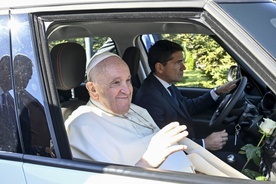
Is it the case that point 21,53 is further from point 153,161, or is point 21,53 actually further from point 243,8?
point 243,8

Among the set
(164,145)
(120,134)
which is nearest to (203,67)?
(120,134)

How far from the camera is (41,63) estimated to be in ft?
6.31

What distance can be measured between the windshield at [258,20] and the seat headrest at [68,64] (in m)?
1.14

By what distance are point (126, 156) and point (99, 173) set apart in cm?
46

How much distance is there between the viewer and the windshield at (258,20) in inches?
65.0

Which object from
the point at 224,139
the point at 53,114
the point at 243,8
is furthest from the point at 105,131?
the point at 224,139

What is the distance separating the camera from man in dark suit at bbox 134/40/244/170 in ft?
10.1

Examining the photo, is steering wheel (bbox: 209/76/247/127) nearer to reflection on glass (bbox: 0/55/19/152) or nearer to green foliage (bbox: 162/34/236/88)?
reflection on glass (bbox: 0/55/19/152)

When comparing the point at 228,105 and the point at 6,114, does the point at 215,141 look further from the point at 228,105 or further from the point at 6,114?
the point at 6,114

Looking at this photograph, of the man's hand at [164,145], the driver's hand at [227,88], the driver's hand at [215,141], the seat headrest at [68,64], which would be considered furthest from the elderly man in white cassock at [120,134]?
the driver's hand at [227,88]

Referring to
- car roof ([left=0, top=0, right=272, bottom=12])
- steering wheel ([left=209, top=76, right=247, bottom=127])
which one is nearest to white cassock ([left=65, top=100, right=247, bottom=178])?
car roof ([left=0, top=0, right=272, bottom=12])

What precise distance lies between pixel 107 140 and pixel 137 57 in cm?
180

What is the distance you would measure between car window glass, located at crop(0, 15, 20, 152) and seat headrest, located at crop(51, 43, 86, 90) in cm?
54

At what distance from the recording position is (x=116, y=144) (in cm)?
218
